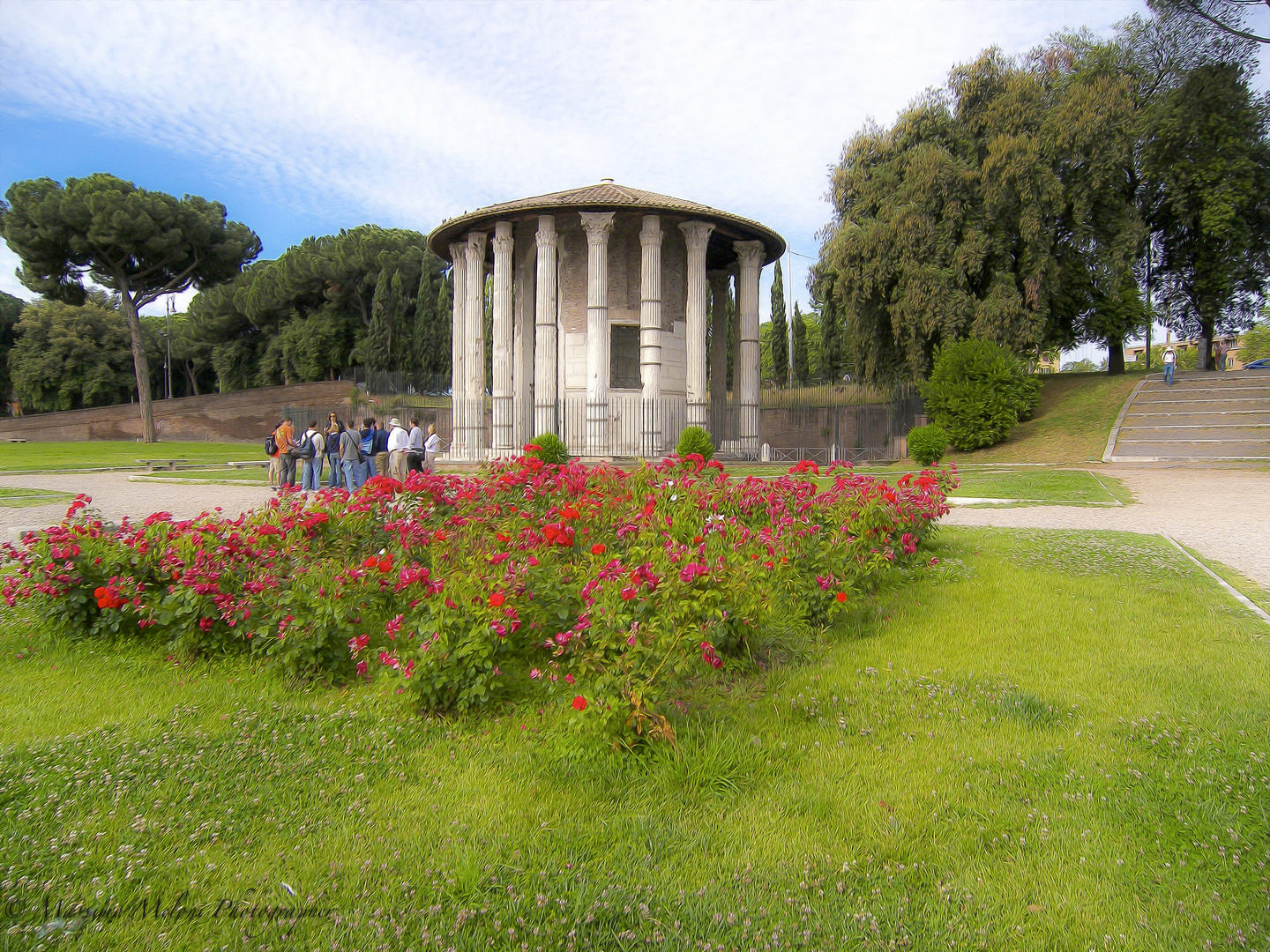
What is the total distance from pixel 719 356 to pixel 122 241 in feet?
102

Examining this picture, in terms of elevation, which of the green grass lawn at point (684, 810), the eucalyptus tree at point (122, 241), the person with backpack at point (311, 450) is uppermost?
the eucalyptus tree at point (122, 241)

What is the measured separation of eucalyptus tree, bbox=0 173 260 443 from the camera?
37719 millimetres

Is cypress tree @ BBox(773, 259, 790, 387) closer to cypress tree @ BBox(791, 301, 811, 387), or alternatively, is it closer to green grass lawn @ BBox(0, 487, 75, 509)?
cypress tree @ BBox(791, 301, 811, 387)

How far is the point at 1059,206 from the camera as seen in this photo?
23531 mm

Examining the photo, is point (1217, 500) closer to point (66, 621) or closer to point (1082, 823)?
point (1082, 823)

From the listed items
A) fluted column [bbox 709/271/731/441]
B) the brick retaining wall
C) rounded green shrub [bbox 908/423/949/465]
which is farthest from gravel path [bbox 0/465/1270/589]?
the brick retaining wall

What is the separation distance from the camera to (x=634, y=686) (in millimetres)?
3078

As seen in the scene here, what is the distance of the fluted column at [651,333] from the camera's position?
2162cm

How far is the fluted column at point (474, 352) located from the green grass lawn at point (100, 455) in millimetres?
11613

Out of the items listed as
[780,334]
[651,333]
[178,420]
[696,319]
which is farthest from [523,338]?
[178,420]

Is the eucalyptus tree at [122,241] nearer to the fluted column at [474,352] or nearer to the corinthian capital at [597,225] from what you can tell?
the fluted column at [474,352]

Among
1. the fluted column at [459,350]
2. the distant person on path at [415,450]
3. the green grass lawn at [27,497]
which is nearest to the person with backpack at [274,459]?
the distant person on path at [415,450]

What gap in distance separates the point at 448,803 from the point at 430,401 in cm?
3408

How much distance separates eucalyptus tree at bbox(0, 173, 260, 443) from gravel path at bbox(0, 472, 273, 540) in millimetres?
24412
